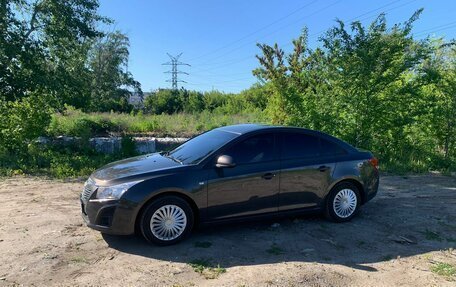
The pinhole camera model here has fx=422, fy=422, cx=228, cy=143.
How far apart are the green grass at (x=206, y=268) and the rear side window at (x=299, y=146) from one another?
6.86ft

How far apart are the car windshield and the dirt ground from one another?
108cm

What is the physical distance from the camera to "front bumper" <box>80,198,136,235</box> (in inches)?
207

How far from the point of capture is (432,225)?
6762mm

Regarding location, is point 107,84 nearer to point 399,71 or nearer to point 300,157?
point 399,71

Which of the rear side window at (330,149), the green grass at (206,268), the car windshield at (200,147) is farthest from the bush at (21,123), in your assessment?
the green grass at (206,268)

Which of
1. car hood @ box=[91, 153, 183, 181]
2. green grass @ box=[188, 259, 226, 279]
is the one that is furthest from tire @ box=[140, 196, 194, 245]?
green grass @ box=[188, 259, 226, 279]

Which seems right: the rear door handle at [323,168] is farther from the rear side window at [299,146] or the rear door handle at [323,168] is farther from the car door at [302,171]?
the rear side window at [299,146]

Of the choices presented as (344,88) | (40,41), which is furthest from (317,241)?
(40,41)

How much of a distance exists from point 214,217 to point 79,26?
41.5ft

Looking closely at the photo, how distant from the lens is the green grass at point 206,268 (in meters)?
4.69

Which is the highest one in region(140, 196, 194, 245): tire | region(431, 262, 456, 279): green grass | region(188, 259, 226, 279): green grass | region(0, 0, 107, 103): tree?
region(0, 0, 107, 103): tree

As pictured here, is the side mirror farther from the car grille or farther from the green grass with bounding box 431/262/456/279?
the green grass with bounding box 431/262/456/279

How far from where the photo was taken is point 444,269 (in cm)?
499

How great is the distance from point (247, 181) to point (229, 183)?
11.0 inches
